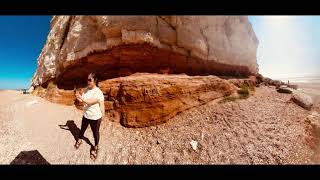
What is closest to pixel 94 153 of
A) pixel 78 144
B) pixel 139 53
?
pixel 78 144

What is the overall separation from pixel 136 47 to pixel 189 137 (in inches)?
187

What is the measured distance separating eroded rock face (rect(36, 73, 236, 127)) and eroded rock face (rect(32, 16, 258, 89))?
3.69ft

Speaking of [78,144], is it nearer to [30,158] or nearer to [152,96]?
[30,158]

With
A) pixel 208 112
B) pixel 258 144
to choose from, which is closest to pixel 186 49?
pixel 208 112

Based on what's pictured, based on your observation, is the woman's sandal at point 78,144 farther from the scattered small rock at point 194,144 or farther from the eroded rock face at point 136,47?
the eroded rock face at point 136,47

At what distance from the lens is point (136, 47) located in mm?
10492

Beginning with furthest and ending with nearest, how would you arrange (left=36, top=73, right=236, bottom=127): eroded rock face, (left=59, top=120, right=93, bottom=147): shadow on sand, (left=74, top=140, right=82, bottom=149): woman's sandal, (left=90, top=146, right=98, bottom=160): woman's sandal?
(left=36, top=73, right=236, bottom=127): eroded rock face < (left=59, top=120, right=93, bottom=147): shadow on sand < (left=74, top=140, right=82, bottom=149): woman's sandal < (left=90, top=146, right=98, bottom=160): woman's sandal

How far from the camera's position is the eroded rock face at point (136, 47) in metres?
10.4

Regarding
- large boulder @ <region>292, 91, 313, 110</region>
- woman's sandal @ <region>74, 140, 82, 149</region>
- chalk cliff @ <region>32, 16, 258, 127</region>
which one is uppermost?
chalk cliff @ <region>32, 16, 258, 127</region>

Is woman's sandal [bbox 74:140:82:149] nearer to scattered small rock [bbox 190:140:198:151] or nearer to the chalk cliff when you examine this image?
the chalk cliff

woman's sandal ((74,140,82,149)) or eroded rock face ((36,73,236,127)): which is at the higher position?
eroded rock face ((36,73,236,127))

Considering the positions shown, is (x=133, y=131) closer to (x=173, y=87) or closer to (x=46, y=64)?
(x=173, y=87)

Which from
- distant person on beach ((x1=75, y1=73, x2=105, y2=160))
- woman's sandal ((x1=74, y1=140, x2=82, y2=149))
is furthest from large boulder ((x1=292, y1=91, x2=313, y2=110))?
woman's sandal ((x1=74, y1=140, x2=82, y2=149))

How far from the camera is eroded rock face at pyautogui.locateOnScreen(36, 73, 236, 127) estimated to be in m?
9.30
